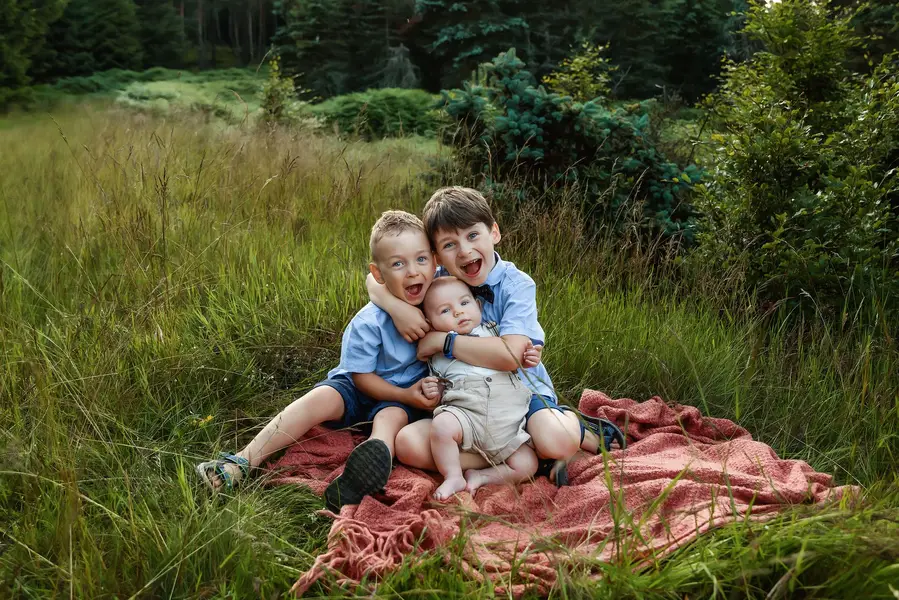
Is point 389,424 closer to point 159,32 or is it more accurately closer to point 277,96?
point 277,96

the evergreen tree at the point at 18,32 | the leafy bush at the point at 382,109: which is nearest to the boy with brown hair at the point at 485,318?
the leafy bush at the point at 382,109

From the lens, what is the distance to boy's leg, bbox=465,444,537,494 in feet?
9.68

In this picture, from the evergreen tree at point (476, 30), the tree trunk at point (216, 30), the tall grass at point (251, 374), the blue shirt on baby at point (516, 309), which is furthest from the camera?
the tree trunk at point (216, 30)

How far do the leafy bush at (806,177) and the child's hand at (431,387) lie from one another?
218 centimetres

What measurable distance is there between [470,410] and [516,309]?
0.46 m

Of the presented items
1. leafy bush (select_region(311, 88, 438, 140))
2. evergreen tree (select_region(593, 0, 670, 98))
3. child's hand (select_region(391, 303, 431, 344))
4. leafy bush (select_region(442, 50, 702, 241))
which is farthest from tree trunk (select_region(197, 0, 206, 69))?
child's hand (select_region(391, 303, 431, 344))

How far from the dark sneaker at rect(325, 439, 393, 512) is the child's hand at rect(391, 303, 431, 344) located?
52cm

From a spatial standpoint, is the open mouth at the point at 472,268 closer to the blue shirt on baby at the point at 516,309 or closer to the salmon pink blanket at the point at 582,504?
the blue shirt on baby at the point at 516,309

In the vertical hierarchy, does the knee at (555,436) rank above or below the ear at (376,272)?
below

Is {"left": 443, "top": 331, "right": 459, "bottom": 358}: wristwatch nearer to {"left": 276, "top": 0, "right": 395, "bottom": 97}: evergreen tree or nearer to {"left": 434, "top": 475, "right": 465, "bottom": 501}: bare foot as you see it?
{"left": 434, "top": 475, "right": 465, "bottom": 501}: bare foot

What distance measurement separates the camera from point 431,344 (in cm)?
306

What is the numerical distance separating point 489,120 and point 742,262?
2.25 m

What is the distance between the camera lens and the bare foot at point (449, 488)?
2.77 meters

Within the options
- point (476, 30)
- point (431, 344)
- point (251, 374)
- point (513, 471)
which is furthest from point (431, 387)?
point (476, 30)
